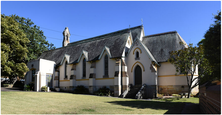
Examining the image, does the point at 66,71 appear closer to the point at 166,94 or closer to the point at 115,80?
the point at 115,80

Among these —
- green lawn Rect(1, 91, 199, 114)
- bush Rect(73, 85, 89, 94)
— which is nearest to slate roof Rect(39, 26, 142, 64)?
bush Rect(73, 85, 89, 94)

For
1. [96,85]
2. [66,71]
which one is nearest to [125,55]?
[96,85]

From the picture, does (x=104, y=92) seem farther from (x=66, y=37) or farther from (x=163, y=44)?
(x=66, y=37)

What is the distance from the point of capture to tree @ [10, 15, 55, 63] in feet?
130

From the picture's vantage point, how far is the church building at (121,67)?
2666cm

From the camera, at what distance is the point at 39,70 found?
3347 centimetres

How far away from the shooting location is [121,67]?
1091 inches

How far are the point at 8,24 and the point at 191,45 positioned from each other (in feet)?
73.5

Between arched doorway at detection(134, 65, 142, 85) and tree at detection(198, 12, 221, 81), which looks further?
arched doorway at detection(134, 65, 142, 85)

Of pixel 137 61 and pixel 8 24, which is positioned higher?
pixel 8 24

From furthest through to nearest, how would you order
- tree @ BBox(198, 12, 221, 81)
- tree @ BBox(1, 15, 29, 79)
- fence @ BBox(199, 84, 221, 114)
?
tree @ BBox(1, 15, 29, 79) < tree @ BBox(198, 12, 221, 81) < fence @ BBox(199, 84, 221, 114)

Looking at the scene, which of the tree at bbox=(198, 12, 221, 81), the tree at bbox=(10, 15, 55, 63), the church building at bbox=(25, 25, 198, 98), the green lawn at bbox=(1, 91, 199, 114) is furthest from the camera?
the tree at bbox=(10, 15, 55, 63)

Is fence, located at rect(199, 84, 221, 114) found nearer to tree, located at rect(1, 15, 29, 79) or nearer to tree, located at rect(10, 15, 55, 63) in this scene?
tree, located at rect(1, 15, 29, 79)

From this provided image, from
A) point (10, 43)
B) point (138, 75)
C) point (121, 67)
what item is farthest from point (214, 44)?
point (10, 43)
